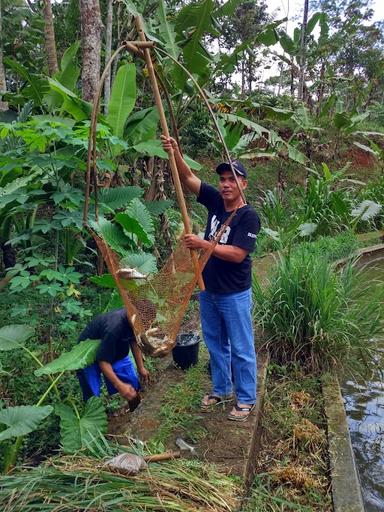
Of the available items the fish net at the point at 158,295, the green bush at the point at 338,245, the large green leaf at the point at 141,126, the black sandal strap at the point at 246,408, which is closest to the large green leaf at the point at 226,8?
the large green leaf at the point at 141,126

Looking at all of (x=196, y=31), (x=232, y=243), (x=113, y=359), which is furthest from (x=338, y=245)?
(x=113, y=359)

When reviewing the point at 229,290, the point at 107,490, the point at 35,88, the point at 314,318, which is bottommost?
the point at 314,318

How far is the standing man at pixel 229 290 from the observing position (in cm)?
296

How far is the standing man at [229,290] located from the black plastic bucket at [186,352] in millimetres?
579

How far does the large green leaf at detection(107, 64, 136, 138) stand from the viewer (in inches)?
169

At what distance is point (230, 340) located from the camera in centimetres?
314

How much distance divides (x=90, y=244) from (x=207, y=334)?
2.09 m

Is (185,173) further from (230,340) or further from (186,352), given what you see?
(186,352)

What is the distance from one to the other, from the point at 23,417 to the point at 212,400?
1.41m

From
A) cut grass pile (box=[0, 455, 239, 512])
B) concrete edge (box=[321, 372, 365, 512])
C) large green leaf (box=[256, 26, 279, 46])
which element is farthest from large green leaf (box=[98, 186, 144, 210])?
large green leaf (box=[256, 26, 279, 46])

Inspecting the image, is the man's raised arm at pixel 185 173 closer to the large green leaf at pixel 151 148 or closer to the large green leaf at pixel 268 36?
the large green leaf at pixel 151 148

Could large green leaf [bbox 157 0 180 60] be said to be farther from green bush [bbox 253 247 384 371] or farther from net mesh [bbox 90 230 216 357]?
net mesh [bbox 90 230 216 357]

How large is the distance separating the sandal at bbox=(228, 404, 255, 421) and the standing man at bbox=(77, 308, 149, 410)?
2.08 ft

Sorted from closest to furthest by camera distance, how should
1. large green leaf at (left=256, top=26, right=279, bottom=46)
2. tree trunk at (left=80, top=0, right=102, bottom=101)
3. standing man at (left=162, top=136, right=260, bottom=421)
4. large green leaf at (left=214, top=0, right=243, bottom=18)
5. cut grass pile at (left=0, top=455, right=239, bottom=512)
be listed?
cut grass pile at (left=0, top=455, right=239, bottom=512) → standing man at (left=162, top=136, right=260, bottom=421) → tree trunk at (left=80, top=0, right=102, bottom=101) → large green leaf at (left=214, top=0, right=243, bottom=18) → large green leaf at (left=256, top=26, right=279, bottom=46)
